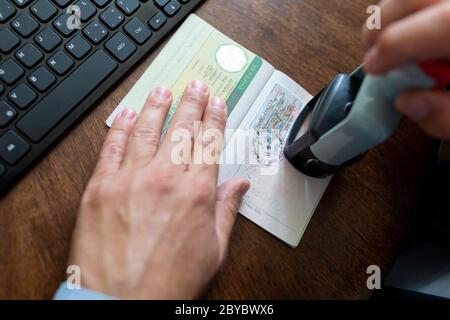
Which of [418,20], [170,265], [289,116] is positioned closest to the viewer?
[418,20]

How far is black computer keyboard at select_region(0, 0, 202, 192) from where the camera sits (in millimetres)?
453

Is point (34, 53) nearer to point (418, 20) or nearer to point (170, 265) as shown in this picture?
point (170, 265)

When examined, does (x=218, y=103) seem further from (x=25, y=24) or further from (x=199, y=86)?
(x=25, y=24)

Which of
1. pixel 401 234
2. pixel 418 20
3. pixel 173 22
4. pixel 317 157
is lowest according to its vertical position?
pixel 401 234

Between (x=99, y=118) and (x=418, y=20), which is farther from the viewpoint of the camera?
(x=99, y=118)

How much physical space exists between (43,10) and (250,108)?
282 millimetres

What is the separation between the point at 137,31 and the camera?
51 cm

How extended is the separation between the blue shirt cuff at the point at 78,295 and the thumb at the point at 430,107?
0.34m

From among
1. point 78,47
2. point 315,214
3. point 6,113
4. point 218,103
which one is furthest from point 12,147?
point 315,214

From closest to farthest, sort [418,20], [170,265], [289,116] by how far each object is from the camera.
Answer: [418,20] < [170,265] < [289,116]

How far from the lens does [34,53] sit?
47 centimetres

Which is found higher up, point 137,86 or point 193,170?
point 137,86

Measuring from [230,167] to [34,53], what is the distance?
27 cm

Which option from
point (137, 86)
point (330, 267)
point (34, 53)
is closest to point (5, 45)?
point (34, 53)
